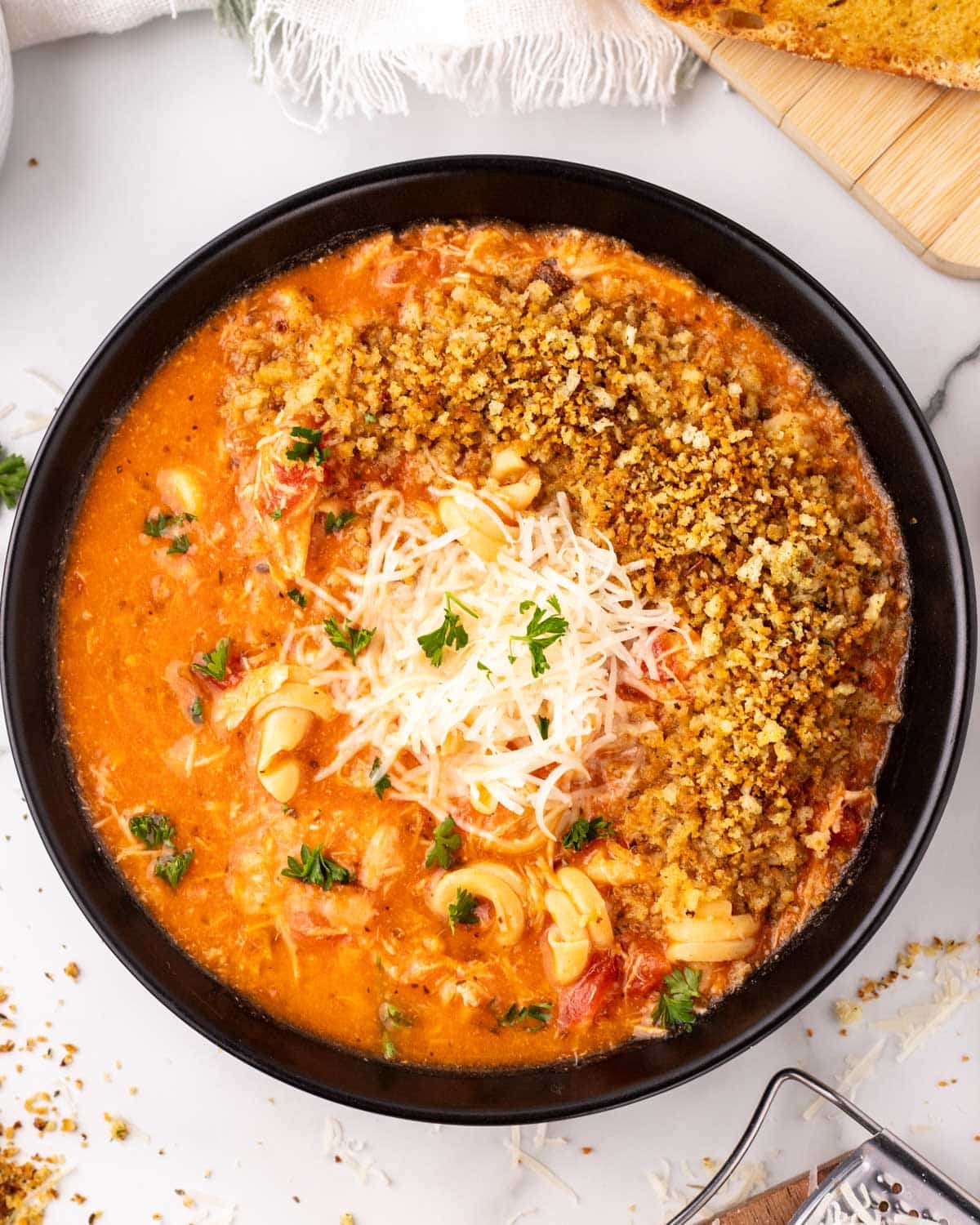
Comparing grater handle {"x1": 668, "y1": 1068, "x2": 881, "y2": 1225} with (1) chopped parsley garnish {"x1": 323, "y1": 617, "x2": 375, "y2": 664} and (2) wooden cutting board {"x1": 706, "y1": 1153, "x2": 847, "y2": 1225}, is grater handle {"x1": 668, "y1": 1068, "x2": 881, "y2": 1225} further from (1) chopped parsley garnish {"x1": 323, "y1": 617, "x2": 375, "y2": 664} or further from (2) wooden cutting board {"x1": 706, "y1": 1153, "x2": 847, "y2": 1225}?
(1) chopped parsley garnish {"x1": 323, "y1": 617, "x2": 375, "y2": 664}

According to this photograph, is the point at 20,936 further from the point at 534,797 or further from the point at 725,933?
the point at 725,933

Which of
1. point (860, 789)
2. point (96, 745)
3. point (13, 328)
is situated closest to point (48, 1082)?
point (96, 745)

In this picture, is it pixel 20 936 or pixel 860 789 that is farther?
pixel 20 936

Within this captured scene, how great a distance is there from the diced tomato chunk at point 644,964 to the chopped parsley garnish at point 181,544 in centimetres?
178

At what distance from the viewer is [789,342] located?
360 cm

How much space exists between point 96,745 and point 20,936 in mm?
924

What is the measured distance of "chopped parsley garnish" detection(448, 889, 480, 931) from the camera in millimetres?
3314

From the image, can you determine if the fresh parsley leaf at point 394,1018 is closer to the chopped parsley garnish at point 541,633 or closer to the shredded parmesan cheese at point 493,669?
the shredded parmesan cheese at point 493,669

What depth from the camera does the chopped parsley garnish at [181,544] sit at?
11.2ft

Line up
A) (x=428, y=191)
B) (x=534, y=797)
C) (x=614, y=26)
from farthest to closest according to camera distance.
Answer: (x=614, y=26) < (x=428, y=191) < (x=534, y=797)

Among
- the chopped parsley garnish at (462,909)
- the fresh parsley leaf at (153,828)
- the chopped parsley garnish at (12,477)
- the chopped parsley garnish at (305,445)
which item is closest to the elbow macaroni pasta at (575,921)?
the chopped parsley garnish at (462,909)

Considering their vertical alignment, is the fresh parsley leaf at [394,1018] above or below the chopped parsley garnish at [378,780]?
below

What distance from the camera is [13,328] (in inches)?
153

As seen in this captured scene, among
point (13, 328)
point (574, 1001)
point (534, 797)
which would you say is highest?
point (13, 328)
